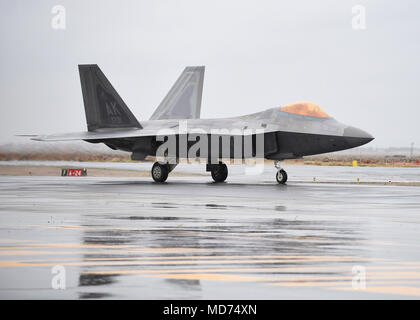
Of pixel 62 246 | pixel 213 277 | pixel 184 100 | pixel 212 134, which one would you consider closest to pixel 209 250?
pixel 213 277

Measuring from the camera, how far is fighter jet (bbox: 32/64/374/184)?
24656 mm

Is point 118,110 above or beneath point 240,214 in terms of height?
above

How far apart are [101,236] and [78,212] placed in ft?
13.3

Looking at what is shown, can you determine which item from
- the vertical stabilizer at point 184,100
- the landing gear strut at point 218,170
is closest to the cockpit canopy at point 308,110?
the landing gear strut at point 218,170

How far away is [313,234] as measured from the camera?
410 inches

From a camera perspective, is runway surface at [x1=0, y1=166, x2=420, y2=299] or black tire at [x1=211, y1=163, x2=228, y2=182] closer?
runway surface at [x1=0, y1=166, x2=420, y2=299]

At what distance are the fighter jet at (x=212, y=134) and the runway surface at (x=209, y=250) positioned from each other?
28.3ft

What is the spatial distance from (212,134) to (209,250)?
17.4m

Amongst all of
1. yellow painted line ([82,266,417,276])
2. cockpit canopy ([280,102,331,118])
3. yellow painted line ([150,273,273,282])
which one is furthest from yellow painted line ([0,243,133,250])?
cockpit canopy ([280,102,331,118])

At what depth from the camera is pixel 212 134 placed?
25.9 metres

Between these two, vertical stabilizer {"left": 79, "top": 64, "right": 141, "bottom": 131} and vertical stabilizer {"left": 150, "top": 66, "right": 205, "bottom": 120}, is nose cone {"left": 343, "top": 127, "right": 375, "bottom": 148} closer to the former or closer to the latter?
vertical stabilizer {"left": 79, "top": 64, "right": 141, "bottom": 131}

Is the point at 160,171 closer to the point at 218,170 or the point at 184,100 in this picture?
the point at 218,170

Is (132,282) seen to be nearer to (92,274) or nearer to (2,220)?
(92,274)
